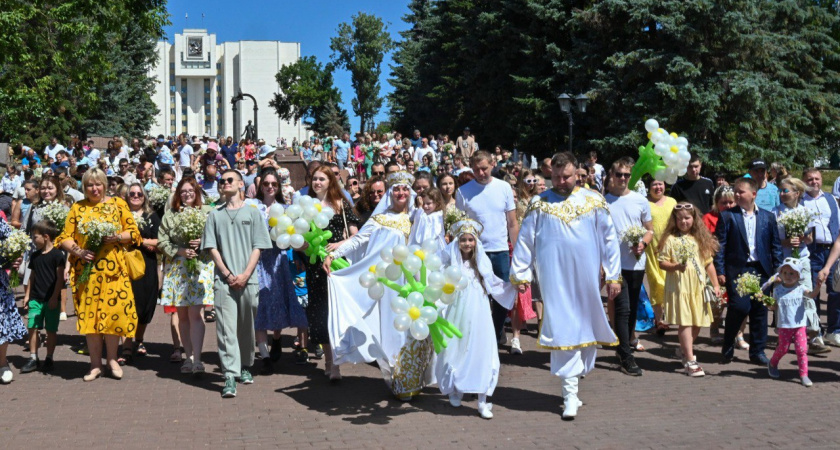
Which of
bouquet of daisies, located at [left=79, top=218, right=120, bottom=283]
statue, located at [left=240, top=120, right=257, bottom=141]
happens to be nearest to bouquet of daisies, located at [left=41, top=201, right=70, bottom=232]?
bouquet of daisies, located at [left=79, top=218, right=120, bottom=283]

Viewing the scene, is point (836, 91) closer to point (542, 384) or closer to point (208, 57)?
point (542, 384)

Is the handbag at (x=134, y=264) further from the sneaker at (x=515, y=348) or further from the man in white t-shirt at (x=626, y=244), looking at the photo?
the man in white t-shirt at (x=626, y=244)

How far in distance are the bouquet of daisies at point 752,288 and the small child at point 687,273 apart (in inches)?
16.6

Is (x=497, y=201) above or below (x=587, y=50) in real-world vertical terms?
below

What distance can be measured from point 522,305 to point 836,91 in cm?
3788

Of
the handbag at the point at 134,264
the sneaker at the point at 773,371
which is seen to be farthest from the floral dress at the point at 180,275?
the sneaker at the point at 773,371

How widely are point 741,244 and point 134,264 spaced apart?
19.7ft

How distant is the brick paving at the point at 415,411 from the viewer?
6.59 meters

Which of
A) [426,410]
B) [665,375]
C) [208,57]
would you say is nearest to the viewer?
[426,410]

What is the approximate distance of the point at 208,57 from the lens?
162m

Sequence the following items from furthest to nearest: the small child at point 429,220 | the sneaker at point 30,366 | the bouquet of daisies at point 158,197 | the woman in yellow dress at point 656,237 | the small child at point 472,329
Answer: the woman in yellow dress at point 656,237, the bouquet of daisies at point 158,197, the sneaker at point 30,366, the small child at point 429,220, the small child at point 472,329

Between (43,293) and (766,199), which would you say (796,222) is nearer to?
(766,199)

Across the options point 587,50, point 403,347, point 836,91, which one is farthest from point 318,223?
point 836,91

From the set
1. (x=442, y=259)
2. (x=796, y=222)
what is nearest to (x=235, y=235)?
(x=442, y=259)
